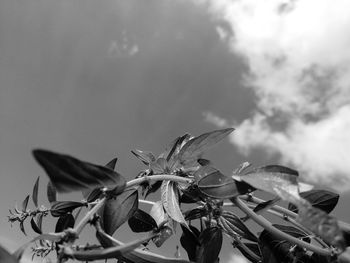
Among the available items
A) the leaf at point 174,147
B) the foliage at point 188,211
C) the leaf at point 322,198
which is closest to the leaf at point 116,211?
the foliage at point 188,211

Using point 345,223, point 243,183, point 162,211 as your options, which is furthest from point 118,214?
point 345,223

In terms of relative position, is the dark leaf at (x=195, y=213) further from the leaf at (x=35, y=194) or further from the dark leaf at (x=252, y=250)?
the leaf at (x=35, y=194)

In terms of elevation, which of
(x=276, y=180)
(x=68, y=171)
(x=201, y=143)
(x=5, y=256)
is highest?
(x=201, y=143)

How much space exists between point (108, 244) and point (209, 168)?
21cm

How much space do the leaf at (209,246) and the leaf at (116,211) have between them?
0.46ft

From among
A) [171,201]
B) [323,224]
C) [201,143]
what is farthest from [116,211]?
[323,224]

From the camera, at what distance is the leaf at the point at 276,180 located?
45cm

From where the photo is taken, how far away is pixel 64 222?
0.70 m

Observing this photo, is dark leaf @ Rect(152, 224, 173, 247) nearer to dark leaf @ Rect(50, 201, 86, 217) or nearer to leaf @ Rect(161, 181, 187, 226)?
leaf @ Rect(161, 181, 187, 226)

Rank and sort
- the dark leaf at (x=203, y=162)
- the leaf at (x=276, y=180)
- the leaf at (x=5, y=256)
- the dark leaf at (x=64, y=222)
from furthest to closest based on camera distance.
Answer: the dark leaf at (x=203, y=162) → the dark leaf at (x=64, y=222) → the leaf at (x=276, y=180) → the leaf at (x=5, y=256)

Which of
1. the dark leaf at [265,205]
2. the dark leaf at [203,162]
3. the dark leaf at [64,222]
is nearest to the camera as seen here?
the dark leaf at [265,205]

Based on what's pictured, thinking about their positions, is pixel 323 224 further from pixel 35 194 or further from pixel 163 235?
pixel 35 194

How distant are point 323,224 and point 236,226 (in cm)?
30

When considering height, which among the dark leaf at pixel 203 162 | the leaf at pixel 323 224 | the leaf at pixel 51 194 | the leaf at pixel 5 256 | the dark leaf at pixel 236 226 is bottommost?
the leaf at pixel 5 256
